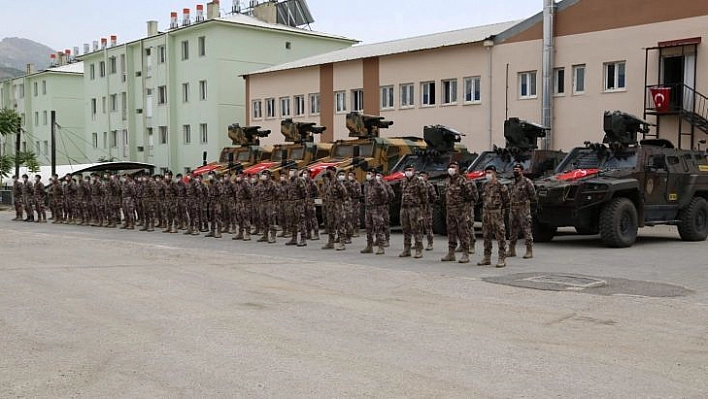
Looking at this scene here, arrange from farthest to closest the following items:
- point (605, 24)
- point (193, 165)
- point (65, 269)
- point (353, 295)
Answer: point (193, 165), point (605, 24), point (65, 269), point (353, 295)

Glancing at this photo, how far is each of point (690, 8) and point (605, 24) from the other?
2.62 metres

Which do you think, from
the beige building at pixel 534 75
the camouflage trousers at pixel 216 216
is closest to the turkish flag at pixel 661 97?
the beige building at pixel 534 75

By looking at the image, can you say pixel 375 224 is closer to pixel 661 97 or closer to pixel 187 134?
pixel 661 97

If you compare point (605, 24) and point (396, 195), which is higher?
point (605, 24)

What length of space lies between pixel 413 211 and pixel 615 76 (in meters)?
12.8

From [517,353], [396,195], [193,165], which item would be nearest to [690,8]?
[396,195]

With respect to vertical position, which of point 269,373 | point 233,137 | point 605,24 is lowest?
point 269,373

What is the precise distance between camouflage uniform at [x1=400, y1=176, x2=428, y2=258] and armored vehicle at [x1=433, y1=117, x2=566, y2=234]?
10.3 ft

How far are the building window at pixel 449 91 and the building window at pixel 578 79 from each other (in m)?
4.78

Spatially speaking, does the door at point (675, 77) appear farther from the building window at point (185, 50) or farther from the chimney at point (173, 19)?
the chimney at point (173, 19)

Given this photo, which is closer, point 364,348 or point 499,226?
point 364,348

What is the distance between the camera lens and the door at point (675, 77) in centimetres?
2170

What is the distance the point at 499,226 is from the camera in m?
11.9

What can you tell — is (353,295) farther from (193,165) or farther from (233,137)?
(193,165)
